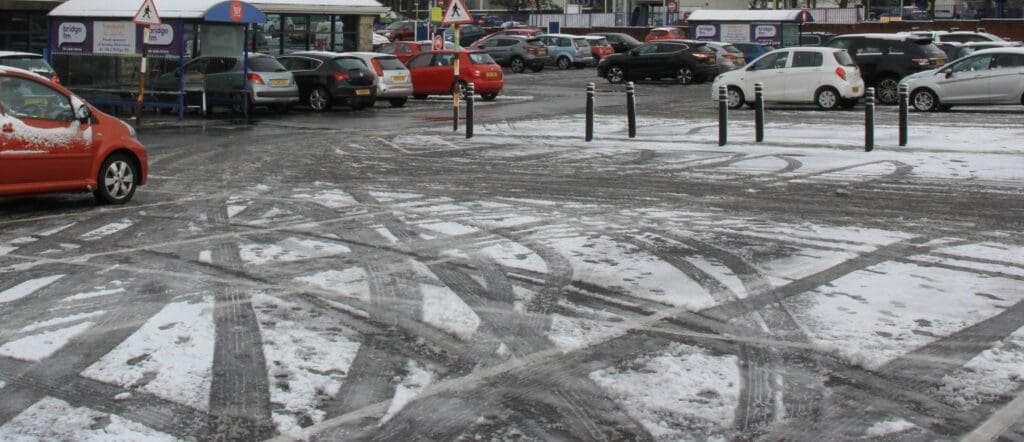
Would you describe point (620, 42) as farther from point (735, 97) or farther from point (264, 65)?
point (264, 65)

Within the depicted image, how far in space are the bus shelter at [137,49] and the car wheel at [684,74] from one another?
15.7 meters

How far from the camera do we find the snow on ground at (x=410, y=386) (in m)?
5.77

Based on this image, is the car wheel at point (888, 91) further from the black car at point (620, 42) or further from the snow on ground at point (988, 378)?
the black car at point (620, 42)

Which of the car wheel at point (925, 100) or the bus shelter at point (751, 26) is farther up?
the bus shelter at point (751, 26)

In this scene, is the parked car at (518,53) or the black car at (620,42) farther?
the black car at (620,42)

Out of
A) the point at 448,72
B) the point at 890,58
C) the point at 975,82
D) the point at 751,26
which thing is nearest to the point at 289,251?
the point at 975,82

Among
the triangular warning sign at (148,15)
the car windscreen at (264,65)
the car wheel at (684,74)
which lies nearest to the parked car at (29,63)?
the triangular warning sign at (148,15)

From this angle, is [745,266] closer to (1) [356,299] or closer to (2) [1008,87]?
(1) [356,299]

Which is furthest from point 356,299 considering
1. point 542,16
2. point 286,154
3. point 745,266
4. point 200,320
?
point 542,16

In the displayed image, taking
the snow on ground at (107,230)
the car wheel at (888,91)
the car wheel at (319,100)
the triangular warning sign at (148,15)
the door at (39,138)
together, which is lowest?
the snow on ground at (107,230)

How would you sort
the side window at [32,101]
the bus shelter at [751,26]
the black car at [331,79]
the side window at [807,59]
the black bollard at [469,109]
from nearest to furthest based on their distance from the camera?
the side window at [32,101] < the black bollard at [469,109] < the side window at [807,59] < the black car at [331,79] < the bus shelter at [751,26]

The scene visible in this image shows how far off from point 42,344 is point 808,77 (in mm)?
22189

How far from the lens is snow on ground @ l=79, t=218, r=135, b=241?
10.7 metres

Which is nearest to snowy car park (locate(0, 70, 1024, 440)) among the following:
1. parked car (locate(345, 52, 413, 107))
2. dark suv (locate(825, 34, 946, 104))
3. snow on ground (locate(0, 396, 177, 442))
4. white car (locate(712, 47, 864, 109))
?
snow on ground (locate(0, 396, 177, 442))
